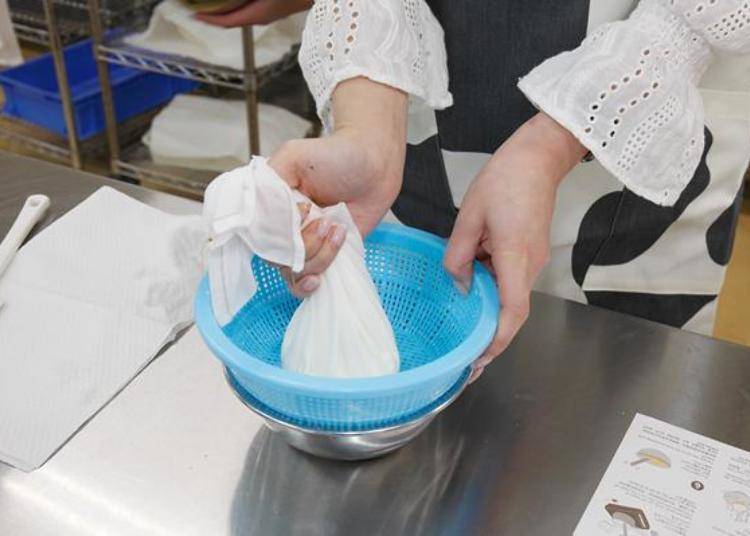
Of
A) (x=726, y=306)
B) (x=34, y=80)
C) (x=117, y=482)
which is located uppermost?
(x=117, y=482)

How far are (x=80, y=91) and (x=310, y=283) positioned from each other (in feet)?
5.84

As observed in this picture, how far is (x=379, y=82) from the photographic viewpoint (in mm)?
673

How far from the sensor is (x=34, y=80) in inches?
84.7

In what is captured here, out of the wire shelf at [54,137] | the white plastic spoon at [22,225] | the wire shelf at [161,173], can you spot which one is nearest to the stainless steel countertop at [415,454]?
the white plastic spoon at [22,225]

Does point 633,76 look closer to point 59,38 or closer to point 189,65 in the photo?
point 189,65

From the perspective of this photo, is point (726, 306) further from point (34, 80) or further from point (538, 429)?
point (34, 80)

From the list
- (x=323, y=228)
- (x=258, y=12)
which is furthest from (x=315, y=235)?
(x=258, y=12)

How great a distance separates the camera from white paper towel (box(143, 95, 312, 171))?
6.20 ft

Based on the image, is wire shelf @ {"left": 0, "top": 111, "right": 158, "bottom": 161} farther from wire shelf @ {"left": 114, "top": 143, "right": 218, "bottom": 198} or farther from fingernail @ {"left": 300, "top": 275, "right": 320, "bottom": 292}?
fingernail @ {"left": 300, "top": 275, "right": 320, "bottom": 292}

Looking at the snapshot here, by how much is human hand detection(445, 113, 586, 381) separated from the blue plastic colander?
0.06ft

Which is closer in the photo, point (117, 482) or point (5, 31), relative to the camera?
point (117, 482)

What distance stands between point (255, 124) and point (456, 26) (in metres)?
1.12

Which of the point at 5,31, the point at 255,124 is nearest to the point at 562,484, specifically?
the point at 5,31

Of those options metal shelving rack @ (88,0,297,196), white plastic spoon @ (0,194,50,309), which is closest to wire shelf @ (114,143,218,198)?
metal shelving rack @ (88,0,297,196)
